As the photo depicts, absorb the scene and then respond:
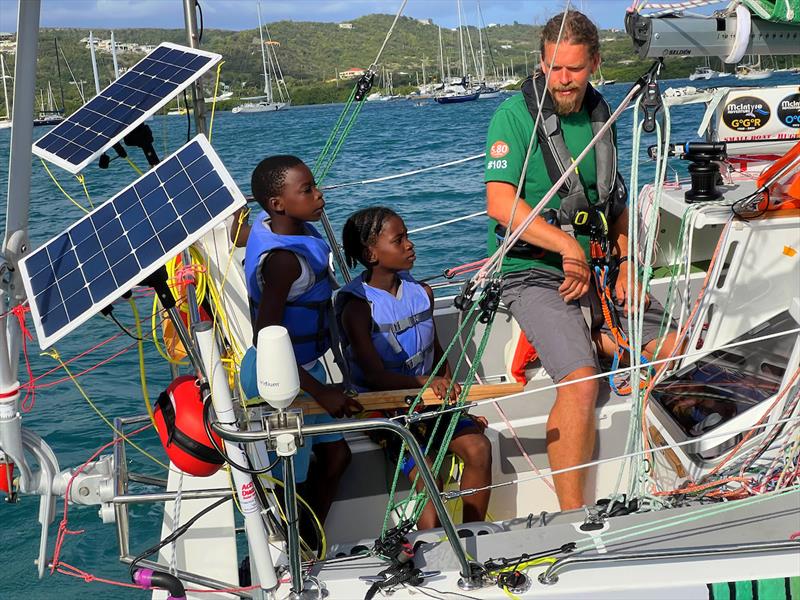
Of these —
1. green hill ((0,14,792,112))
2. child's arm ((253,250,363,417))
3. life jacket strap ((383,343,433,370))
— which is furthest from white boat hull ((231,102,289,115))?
child's arm ((253,250,363,417))

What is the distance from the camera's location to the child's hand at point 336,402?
8.86 feet

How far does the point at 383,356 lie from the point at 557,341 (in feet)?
2.08

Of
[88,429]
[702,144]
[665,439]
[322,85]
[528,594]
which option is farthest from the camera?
[322,85]

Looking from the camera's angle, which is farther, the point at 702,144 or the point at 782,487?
the point at 702,144

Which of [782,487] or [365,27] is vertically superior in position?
[365,27]

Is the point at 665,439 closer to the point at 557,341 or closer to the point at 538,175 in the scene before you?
the point at 557,341

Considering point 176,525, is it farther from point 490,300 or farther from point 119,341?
point 119,341

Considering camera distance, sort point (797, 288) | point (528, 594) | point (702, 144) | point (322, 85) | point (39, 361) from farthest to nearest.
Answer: point (322, 85) → point (39, 361) → point (702, 144) → point (797, 288) → point (528, 594)

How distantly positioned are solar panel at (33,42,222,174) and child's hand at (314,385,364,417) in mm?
1067

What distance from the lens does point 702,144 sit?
341cm

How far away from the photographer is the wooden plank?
276cm

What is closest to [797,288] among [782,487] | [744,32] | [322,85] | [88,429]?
[782,487]

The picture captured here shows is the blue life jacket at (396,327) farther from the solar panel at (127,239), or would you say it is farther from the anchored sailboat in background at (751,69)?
the anchored sailboat in background at (751,69)

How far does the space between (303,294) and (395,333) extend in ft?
1.24
